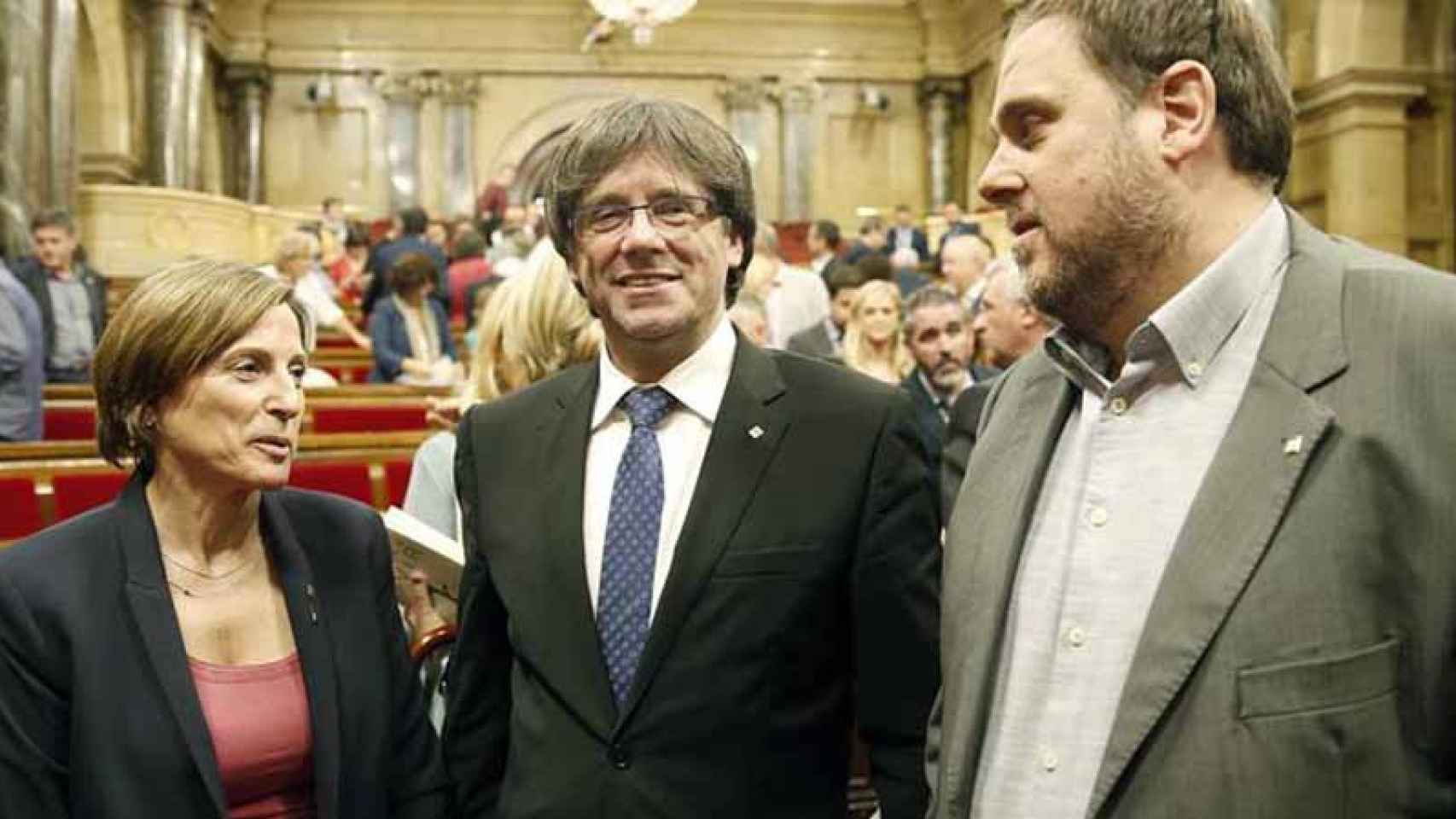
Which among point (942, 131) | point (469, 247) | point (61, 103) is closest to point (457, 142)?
point (942, 131)

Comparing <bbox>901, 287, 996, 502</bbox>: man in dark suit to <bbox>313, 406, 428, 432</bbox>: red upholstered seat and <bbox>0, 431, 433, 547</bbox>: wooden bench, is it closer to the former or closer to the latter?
<bbox>0, 431, 433, 547</bbox>: wooden bench

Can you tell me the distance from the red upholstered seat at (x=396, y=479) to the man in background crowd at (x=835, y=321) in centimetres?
204

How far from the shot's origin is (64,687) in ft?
6.71

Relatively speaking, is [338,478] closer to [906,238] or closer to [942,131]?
[906,238]

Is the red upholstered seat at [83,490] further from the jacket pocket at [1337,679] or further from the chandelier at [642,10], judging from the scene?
the chandelier at [642,10]

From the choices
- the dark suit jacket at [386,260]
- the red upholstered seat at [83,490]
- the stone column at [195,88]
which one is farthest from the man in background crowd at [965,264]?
the stone column at [195,88]

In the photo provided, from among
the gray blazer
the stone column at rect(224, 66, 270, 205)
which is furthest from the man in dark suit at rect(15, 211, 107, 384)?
the stone column at rect(224, 66, 270, 205)

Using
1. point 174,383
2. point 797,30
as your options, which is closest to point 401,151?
point 797,30

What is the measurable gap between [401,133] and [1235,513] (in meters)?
21.9

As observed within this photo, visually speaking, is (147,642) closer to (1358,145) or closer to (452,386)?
(452,386)

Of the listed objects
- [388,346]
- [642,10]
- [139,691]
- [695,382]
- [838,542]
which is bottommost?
[139,691]

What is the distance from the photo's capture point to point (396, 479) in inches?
197

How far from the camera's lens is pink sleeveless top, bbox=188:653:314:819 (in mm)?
2078

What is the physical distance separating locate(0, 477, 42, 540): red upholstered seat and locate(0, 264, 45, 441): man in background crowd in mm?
1308
